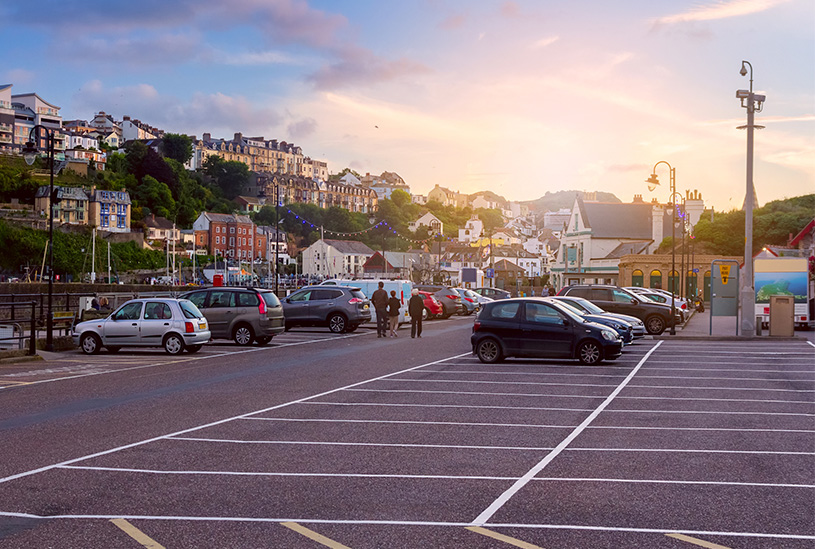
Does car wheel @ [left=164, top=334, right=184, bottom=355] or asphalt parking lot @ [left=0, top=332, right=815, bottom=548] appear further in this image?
car wheel @ [left=164, top=334, right=184, bottom=355]

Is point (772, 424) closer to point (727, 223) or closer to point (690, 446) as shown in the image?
point (690, 446)

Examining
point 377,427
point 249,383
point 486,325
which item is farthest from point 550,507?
point 486,325

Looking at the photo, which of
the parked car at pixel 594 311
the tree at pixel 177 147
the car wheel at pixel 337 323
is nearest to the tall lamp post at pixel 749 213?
the parked car at pixel 594 311

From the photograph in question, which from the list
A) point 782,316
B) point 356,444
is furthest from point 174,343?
point 782,316

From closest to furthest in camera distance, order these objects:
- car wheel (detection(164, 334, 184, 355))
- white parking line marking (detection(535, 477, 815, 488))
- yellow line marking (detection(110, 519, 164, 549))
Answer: yellow line marking (detection(110, 519, 164, 549)) → white parking line marking (detection(535, 477, 815, 488)) → car wheel (detection(164, 334, 184, 355))

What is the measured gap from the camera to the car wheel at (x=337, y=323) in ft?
112

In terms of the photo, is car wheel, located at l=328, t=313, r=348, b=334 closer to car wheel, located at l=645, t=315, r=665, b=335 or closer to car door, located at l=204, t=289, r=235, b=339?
car door, located at l=204, t=289, r=235, b=339

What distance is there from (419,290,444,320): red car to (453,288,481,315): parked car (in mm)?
5090

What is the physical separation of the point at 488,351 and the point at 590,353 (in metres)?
2.52

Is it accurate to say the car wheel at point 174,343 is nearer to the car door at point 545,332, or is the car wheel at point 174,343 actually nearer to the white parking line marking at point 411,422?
the car door at point 545,332

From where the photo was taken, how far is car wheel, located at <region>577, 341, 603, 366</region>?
21.5 meters

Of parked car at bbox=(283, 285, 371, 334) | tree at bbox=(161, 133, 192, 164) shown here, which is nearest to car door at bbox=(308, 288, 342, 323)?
parked car at bbox=(283, 285, 371, 334)

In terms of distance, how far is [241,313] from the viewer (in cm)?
2789

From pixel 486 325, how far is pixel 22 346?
41.2 ft
